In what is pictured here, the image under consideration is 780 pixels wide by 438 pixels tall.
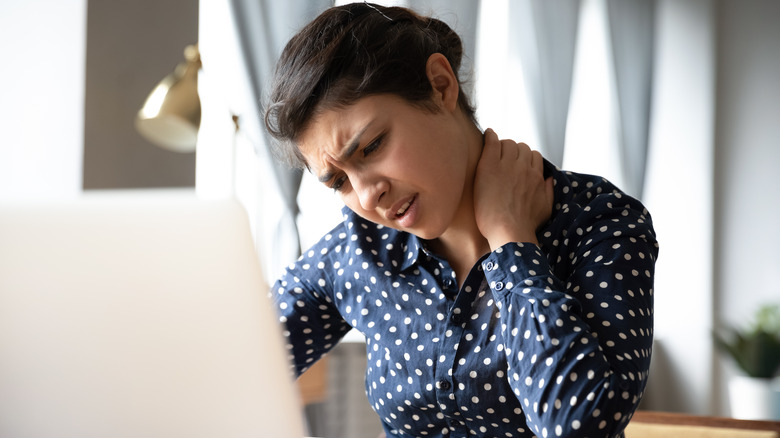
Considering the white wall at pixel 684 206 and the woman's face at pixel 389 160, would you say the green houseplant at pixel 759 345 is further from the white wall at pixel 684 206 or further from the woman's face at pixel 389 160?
the woman's face at pixel 389 160

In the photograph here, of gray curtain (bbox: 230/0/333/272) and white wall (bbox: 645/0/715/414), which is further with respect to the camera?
white wall (bbox: 645/0/715/414)

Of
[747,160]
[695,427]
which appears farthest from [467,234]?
[747,160]

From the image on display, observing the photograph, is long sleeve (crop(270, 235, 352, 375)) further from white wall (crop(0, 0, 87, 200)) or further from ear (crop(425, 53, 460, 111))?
white wall (crop(0, 0, 87, 200))

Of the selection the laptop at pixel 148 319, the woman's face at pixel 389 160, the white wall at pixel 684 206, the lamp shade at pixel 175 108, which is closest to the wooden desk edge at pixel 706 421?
the woman's face at pixel 389 160

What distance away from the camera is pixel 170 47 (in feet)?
8.72

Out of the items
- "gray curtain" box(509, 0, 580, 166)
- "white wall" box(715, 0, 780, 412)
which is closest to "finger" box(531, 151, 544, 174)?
"gray curtain" box(509, 0, 580, 166)

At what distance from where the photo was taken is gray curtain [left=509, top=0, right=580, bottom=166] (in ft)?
13.3

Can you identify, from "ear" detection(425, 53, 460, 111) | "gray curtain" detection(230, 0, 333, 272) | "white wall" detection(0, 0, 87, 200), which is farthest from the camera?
"gray curtain" detection(230, 0, 333, 272)

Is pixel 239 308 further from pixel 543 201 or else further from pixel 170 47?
pixel 170 47

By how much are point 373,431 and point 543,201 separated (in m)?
2.67

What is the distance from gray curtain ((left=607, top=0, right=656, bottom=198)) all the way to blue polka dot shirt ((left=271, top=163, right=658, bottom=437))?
3.28m

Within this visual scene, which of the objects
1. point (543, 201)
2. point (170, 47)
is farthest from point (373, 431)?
point (543, 201)

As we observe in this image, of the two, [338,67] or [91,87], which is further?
[91,87]

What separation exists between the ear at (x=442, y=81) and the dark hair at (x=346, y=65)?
0.01 meters
